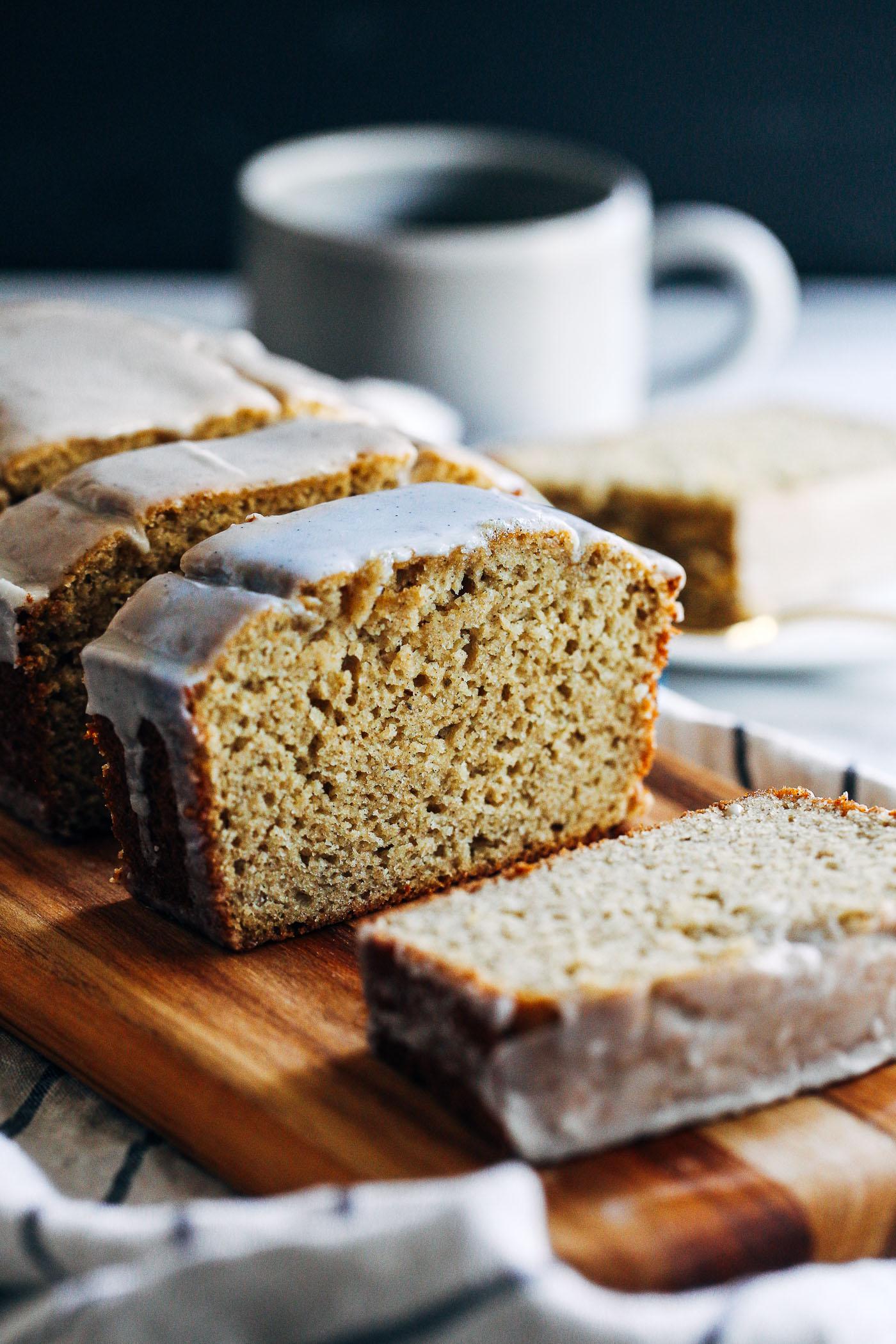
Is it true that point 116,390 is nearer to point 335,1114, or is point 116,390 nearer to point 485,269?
point 335,1114

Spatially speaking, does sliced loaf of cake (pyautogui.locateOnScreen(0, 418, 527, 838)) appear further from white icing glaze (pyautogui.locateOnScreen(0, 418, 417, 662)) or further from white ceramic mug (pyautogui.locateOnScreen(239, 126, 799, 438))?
white ceramic mug (pyautogui.locateOnScreen(239, 126, 799, 438))

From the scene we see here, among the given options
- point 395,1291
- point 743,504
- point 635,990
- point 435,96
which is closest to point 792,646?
point 743,504

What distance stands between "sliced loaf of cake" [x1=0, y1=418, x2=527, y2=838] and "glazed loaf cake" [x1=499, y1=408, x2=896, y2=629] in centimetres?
121

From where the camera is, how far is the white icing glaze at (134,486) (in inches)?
A: 106

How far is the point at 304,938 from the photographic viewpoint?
2545 mm

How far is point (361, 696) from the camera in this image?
2.50m

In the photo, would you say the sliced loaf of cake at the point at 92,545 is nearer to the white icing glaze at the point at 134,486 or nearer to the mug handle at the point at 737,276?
the white icing glaze at the point at 134,486

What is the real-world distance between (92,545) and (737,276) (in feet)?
10.0

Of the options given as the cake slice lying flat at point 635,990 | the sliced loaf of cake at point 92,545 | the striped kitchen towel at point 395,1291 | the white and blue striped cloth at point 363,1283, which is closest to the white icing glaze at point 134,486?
the sliced loaf of cake at point 92,545

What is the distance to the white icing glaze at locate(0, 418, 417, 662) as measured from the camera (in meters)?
2.70

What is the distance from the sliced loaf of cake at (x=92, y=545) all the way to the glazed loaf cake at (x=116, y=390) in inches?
4.5

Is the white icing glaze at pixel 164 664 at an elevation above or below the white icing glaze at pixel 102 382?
below

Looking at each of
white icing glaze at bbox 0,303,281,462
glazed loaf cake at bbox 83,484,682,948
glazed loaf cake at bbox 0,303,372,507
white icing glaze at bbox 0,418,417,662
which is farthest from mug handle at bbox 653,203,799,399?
glazed loaf cake at bbox 83,484,682,948

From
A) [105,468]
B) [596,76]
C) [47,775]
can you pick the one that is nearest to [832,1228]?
[47,775]
